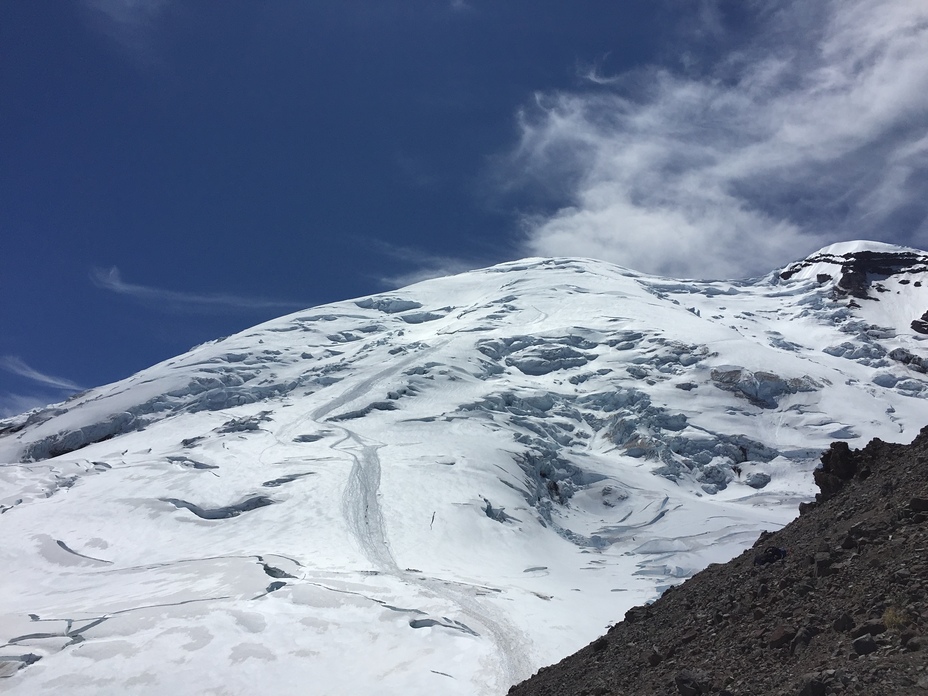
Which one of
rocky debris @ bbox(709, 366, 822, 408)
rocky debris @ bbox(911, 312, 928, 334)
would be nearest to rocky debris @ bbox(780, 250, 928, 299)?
rocky debris @ bbox(911, 312, 928, 334)

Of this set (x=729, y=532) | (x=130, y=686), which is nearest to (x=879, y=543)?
(x=130, y=686)

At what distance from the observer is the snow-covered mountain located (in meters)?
27.2

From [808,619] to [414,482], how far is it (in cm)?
4792

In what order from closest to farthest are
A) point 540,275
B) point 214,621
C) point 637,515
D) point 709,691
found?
point 709,691
point 214,621
point 637,515
point 540,275

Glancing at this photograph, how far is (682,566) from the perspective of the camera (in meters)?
46.3

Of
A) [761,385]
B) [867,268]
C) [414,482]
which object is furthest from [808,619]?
[867,268]

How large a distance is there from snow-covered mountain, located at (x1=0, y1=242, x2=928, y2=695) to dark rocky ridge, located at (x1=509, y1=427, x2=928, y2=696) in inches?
507

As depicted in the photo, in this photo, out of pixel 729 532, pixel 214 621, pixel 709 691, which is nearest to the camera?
pixel 709 691

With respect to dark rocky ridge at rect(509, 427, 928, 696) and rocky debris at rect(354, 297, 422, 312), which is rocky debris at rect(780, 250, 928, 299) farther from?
dark rocky ridge at rect(509, 427, 928, 696)

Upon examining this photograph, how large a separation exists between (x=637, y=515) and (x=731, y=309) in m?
91.7

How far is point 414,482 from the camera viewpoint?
55.6 m

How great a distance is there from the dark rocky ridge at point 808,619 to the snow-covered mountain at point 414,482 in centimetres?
1289

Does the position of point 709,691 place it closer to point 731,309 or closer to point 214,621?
point 214,621

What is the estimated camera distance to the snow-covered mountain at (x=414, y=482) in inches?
1073
